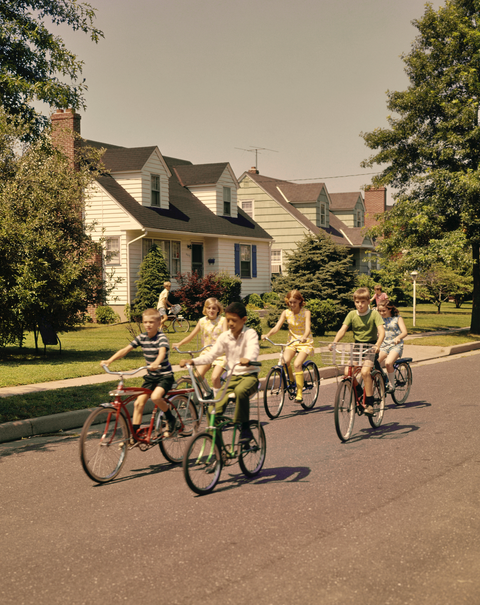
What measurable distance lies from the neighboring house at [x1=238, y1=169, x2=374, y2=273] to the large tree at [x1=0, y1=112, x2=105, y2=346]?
2461 centimetres

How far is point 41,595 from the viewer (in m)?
3.90

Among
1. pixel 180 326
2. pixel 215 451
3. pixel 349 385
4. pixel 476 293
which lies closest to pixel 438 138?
pixel 476 293

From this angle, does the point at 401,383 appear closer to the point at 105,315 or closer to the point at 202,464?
the point at 202,464

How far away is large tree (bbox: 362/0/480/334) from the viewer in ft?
72.4

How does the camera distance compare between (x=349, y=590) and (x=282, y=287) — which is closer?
(x=349, y=590)

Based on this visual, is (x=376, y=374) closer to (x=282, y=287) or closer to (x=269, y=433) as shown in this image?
(x=269, y=433)

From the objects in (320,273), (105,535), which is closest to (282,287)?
(320,273)

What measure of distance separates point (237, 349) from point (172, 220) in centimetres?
2415

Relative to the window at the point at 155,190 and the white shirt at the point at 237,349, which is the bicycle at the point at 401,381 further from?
the window at the point at 155,190

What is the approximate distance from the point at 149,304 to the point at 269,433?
18.5 m

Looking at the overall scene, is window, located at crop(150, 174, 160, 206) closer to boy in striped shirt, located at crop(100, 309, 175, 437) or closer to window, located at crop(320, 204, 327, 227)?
window, located at crop(320, 204, 327, 227)

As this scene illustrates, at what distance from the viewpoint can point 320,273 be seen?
79.4ft

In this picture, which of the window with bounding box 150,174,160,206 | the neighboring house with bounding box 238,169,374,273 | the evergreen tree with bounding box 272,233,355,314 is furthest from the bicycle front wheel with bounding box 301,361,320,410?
the neighboring house with bounding box 238,169,374,273

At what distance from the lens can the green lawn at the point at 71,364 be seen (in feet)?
31.7
